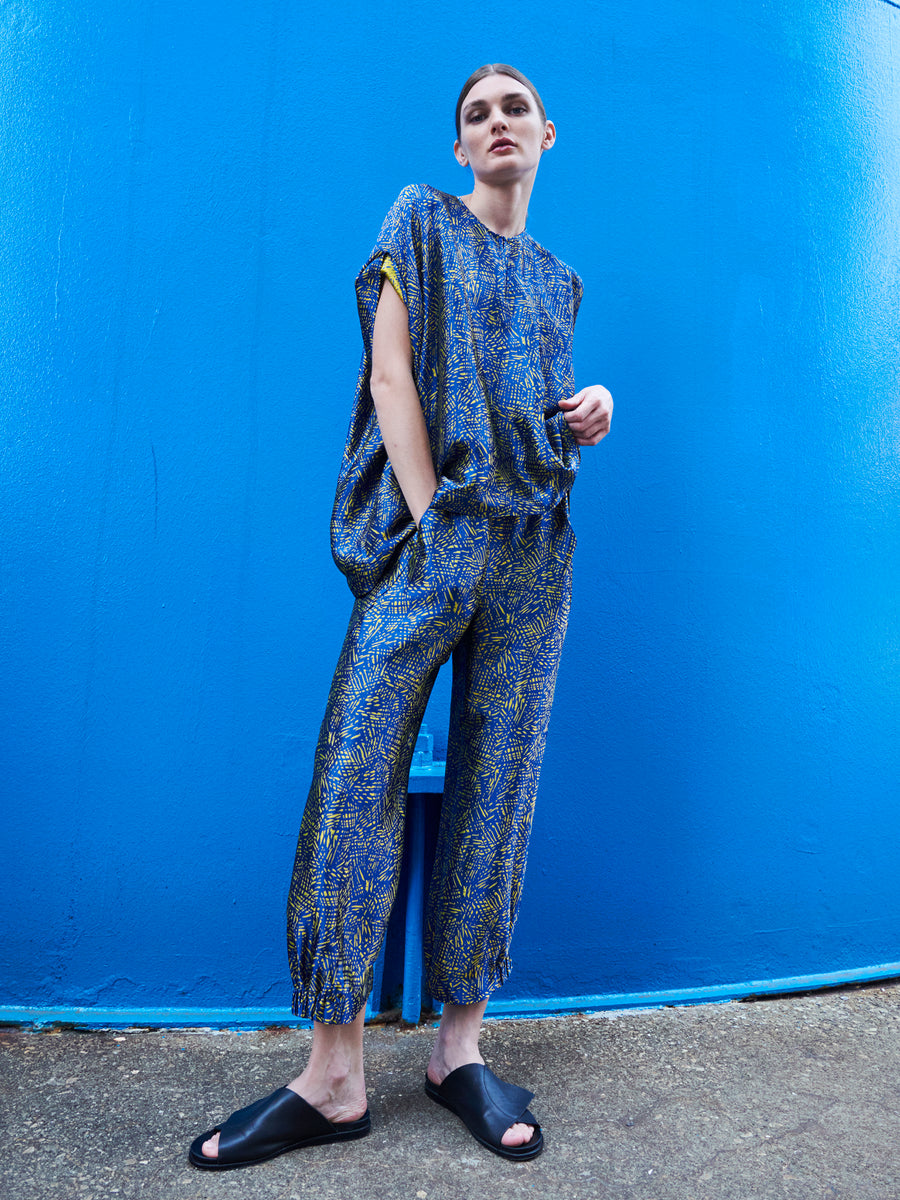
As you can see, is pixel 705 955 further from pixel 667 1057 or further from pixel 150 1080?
pixel 150 1080

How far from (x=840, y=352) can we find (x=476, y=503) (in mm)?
1186

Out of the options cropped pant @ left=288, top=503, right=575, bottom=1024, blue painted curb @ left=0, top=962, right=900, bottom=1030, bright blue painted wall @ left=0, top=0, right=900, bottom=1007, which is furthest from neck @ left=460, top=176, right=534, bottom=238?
blue painted curb @ left=0, top=962, right=900, bottom=1030

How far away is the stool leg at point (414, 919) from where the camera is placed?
1.59 meters

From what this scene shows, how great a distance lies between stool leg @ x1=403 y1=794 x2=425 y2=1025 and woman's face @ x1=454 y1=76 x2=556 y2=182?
43.7 inches

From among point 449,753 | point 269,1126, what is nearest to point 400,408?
point 449,753

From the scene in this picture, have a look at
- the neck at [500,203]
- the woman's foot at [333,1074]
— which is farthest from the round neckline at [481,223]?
the woman's foot at [333,1074]

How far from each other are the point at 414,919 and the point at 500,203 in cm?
131

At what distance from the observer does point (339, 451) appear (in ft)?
5.54

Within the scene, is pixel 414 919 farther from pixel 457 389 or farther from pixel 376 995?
pixel 457 389

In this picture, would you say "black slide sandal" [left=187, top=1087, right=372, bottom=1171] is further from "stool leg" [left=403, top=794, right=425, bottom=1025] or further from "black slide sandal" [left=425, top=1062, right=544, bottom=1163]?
"stool leg" [left=403, top=794, right=425, bottom=1025]

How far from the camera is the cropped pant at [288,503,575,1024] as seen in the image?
1211 mm

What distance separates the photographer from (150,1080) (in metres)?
1.41

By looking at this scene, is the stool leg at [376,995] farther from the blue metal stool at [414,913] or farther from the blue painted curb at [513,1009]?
the blue painted curb at [513,1009]

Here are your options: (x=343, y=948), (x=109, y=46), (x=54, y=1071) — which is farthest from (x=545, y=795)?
(x=109, y=46)
